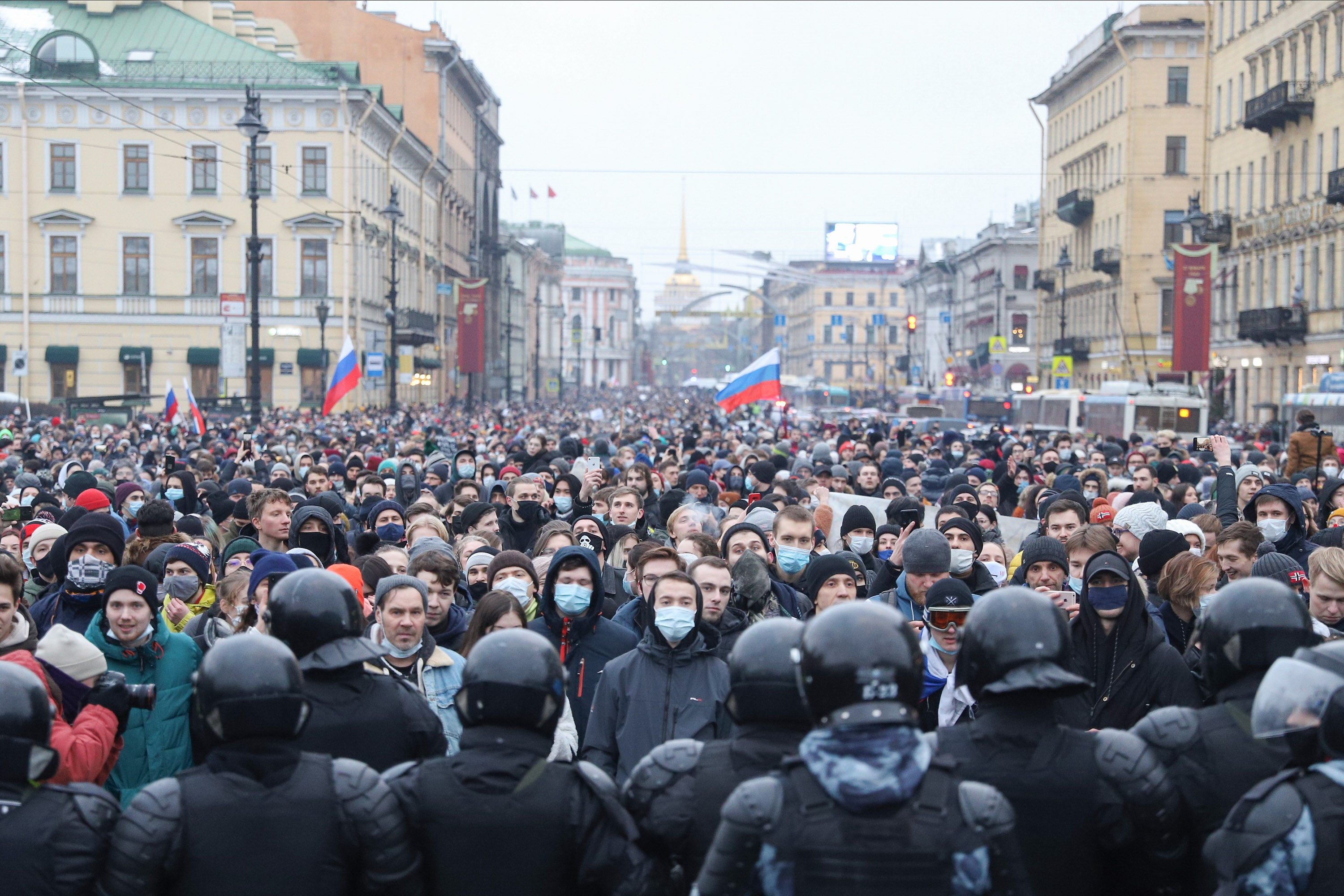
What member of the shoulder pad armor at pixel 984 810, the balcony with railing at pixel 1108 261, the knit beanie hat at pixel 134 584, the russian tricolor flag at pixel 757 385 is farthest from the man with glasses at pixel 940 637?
the balcony with railing at pixel 1108 261

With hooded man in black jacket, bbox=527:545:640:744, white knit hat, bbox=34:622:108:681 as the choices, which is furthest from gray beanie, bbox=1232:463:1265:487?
white knit hat, bbox=34:622:108:681

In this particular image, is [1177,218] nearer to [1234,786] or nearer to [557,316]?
[1234,786]

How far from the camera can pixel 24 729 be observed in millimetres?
3686

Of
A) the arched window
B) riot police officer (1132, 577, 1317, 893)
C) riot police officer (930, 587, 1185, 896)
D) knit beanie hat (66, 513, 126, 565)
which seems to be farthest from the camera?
the arched window

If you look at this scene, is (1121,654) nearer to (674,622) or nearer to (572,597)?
(674,622)

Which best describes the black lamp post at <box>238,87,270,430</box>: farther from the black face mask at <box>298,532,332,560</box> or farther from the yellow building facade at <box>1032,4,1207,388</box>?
the yellow building facade at <box>1032,4,1207,388</box>

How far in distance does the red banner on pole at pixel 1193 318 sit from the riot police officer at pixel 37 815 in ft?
137

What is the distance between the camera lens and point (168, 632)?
19.8 feet

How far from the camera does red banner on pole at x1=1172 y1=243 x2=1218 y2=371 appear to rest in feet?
140

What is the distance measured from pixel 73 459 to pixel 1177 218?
5706cm

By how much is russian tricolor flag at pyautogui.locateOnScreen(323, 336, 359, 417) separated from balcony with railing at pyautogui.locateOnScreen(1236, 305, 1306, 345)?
28.9 m

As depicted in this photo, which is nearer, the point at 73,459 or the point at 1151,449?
the point at 73,459

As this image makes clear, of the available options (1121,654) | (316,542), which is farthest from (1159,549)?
(316,542)

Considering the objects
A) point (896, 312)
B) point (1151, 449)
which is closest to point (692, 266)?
point (896, 312)
